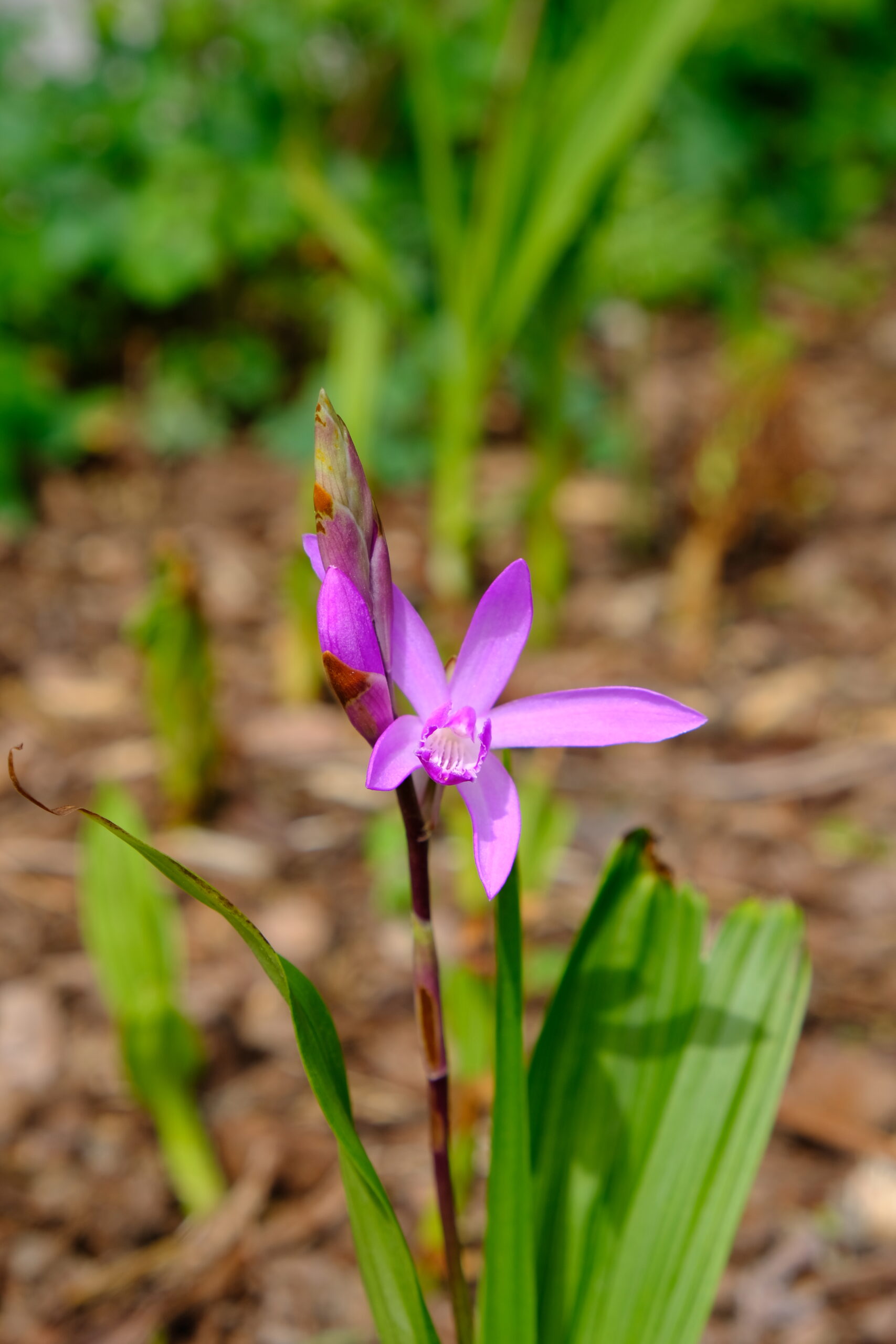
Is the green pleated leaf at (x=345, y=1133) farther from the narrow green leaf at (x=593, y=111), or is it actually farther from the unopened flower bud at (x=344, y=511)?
the narrow green leaf at (x=593, y=111)

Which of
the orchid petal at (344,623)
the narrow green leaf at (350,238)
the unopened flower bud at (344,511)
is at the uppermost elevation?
the narrow green leaf at (350,238)

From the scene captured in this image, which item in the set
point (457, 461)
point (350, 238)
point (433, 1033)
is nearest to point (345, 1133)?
point (433, 1033)

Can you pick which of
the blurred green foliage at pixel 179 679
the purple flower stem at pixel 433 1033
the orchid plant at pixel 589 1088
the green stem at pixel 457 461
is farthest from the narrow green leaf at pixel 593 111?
the purple flower stem at pixel 433 1033

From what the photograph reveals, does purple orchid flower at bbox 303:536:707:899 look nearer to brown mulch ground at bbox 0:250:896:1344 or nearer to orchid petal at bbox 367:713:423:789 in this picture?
orchid petal at bbox 367:713:423:789

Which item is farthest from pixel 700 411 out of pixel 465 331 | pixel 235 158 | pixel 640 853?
pixel 640 853

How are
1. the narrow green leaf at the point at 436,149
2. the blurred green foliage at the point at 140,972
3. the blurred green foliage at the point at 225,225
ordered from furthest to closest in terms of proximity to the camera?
the blurred green foliage at the point at 225,225, the narrow green leaf at the point at 436,149, the blurred green foliage at the point at 140,972

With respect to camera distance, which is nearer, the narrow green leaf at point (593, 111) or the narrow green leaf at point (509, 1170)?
the narrow green leaf at point (509, 1170)

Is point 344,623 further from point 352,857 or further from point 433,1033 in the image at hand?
point 352,857
